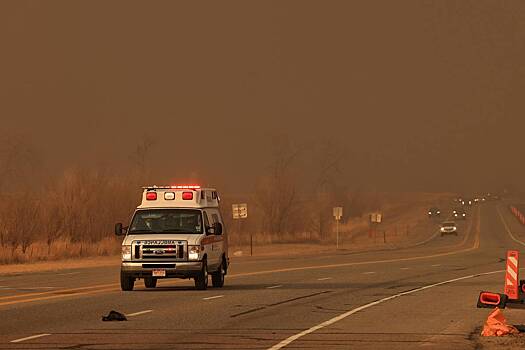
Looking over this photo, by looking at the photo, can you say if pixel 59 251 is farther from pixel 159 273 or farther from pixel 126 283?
pixel 159 273

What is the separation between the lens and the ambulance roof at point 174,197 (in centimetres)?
2728

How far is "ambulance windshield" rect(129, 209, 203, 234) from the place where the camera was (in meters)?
26.9

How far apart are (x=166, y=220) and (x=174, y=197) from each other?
0.66m

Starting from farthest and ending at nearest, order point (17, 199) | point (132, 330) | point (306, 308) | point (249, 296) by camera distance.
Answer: point (17, 199), point (249, 296), point (306, 308), point (132, 330)

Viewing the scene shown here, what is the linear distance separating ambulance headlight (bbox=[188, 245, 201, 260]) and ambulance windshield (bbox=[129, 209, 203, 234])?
937 mm

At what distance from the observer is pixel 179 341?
15188mm

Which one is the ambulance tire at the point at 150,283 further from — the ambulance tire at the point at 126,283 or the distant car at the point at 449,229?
the distant car at the point at 449,229

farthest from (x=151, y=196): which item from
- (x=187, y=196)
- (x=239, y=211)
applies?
(x=239, y=211)

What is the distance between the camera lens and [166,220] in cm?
2712

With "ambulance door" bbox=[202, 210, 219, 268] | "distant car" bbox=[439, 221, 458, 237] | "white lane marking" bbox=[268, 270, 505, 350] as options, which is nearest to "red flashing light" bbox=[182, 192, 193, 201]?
"ambulance door" bbox=[202, 210, 219, 268]

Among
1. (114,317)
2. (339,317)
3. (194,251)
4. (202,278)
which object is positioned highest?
(194,251)

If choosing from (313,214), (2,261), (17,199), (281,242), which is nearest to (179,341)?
(2,261)

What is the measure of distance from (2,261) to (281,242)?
32.4 metres

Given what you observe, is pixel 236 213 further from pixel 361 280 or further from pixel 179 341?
pixel 179 341
